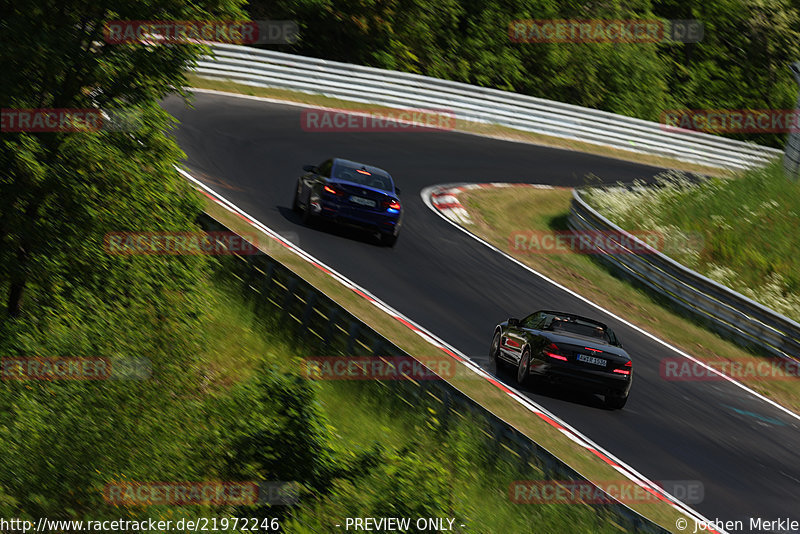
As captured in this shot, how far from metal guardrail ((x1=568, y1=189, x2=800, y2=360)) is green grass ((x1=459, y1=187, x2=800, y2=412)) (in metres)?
0.29

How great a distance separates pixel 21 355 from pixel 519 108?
1111 inches

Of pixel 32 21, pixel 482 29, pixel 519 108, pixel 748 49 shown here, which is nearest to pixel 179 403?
pixel 32 21

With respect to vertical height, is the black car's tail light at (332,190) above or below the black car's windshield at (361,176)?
below

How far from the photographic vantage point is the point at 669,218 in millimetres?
25766

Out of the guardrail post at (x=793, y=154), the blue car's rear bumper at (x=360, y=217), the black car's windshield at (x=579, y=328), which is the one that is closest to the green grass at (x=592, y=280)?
the blue car's rear bumper at (x=360, y=217)

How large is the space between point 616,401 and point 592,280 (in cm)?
816

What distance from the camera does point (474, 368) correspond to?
1436 cm

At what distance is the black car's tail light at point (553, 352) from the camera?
13242 mm

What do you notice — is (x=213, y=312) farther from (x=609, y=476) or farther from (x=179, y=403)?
(x=609, y=476)
